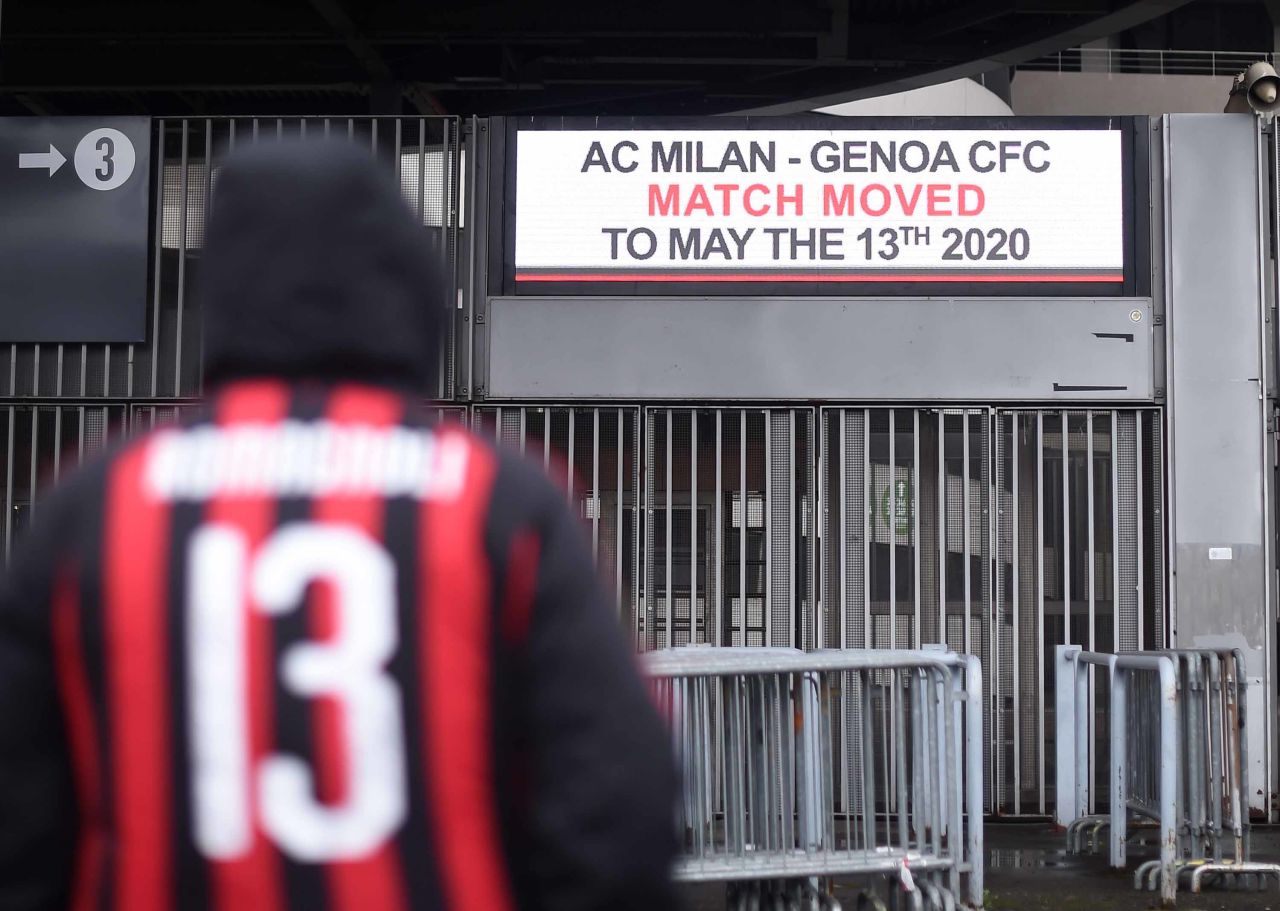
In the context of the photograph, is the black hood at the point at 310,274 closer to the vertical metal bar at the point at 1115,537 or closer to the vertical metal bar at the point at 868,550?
the vertical metal bar at the point at 868,550

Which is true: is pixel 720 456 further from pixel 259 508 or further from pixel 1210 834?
pixel 259 508

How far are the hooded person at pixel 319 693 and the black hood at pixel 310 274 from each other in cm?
9

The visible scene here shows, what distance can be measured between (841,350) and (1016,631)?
1994 millimetres

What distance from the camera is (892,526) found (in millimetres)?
9359

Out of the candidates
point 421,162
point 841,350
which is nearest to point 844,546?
point 841,350

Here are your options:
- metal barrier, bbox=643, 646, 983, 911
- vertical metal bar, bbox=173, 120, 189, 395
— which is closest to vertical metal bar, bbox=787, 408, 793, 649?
metal barrier, bbox=643, 646, 983, 911

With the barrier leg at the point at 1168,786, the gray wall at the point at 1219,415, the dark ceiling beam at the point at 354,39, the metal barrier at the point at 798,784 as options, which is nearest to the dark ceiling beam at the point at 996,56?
the dark ceiling beam at the point at 354,39

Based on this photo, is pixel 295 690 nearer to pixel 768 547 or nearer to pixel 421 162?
pixel 768 547

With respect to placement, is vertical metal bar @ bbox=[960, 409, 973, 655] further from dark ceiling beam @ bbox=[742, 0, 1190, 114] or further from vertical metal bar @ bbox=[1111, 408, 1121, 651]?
dark ceiling beam @ bbox=[742, 0, 1190, 114]

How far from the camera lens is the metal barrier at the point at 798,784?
6.23 metres

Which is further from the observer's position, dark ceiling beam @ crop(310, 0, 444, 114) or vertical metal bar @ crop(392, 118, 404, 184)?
dark ceiling beam @ crop(310, 0, 444, 114)

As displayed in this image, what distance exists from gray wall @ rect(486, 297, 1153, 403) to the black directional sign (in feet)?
8.03

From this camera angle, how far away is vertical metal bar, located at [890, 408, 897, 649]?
9.32m

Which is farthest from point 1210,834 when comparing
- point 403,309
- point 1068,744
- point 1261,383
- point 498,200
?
point 403,309
